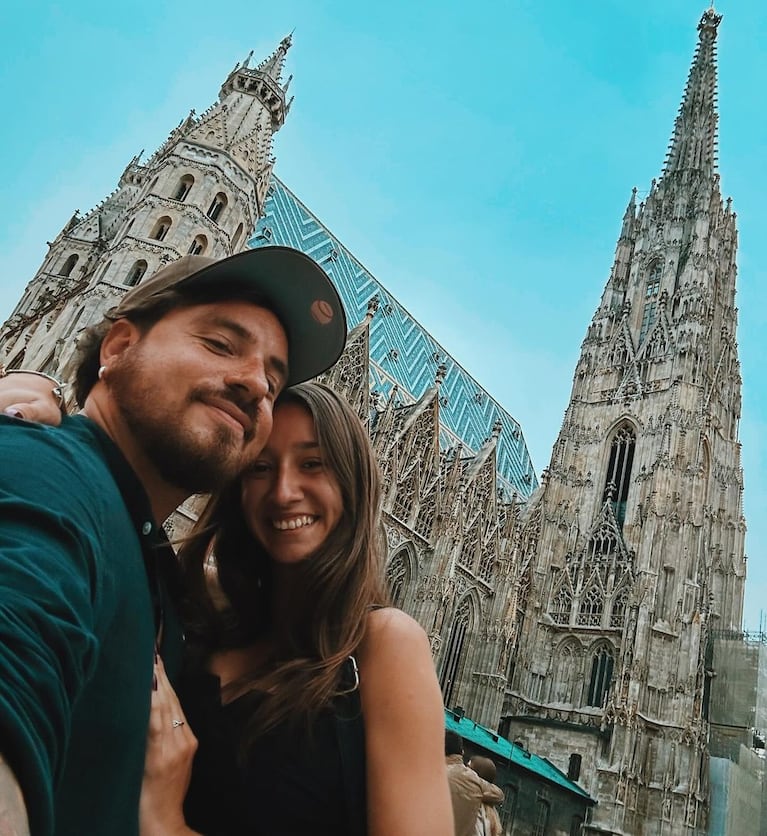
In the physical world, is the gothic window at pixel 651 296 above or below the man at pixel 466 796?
above

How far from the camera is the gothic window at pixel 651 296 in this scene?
3688 cm

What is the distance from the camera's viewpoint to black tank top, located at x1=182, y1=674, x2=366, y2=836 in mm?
1589

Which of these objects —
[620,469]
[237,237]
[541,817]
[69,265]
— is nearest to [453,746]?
[237,237]

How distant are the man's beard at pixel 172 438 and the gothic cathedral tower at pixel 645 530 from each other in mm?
27912

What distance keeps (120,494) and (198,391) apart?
1.35 ft

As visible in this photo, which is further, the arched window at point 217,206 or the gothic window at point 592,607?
the gothic window at point 592,607

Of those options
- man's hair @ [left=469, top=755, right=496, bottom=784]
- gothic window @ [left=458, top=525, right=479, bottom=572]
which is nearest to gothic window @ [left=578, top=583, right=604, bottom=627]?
gothic window @ [left=458, top=525, right=479, bottom=572]

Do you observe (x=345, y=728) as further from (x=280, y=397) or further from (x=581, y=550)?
(x=581, y=550)

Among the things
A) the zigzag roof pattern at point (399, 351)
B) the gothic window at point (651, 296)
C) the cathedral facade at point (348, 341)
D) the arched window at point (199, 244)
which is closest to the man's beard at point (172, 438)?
the cathedral facade at point (348, 341)

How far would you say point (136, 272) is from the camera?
18250 mm

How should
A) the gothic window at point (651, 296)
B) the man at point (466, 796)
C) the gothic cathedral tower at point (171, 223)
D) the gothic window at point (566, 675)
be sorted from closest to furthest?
the man at point (466, 796)
the gothic cathedral tower at point (171, 223)
the gothic window at point (566, 675)
the gothic window at point (651, 296)

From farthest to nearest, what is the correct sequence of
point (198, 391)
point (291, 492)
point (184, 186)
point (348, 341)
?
1. point (348, 341)
2. point (184, 186)
3. point (291, 492)
4. point (198, 391)

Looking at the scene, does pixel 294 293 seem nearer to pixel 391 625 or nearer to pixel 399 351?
pixel 391 625

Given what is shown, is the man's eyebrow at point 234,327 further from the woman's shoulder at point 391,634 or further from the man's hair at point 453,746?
the man's hair at point 453,746
